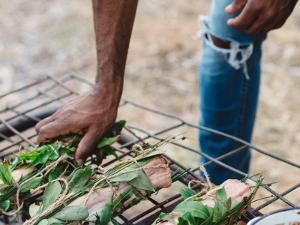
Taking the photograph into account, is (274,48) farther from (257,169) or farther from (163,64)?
(257,169)

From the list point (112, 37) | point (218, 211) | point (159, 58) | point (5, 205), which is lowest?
point (159, 58)

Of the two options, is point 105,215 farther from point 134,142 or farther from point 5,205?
point 134,142

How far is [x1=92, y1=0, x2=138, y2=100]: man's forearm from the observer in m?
1.30

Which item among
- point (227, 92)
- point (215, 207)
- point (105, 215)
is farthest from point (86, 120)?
point (227, 92)

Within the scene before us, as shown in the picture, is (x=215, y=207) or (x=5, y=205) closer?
(x=215, y=207)

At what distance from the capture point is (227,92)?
1786 millimetres

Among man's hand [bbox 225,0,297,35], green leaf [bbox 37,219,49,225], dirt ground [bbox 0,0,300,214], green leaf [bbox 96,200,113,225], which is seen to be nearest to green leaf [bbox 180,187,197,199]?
green leaf [bbox 96,200,113,225]

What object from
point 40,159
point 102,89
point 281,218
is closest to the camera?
point 281,218

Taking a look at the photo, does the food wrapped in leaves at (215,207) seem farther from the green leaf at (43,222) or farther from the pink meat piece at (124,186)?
the green leaf at (43,222)

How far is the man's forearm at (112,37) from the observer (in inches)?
51.3

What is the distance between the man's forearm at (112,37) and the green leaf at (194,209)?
0.39m

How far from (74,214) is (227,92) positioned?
2.86 ft

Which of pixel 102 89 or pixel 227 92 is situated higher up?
pixel 102 89

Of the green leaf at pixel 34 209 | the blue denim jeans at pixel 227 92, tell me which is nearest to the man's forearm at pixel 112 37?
the green leaf at pixel 34 209
